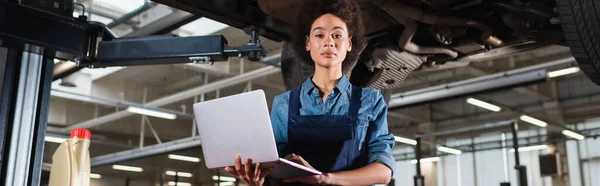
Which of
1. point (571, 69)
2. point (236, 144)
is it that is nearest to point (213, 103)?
point (236, 144)

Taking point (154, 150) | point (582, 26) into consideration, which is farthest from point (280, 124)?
point (154, 150)

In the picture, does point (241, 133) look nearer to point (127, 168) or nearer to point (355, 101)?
point (355, 101)

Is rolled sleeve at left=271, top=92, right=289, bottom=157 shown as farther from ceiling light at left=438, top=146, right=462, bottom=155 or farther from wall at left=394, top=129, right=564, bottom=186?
ceiling light at left=438, top=146, right=462, bottom=155

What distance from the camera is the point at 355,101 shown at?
41.8 inches

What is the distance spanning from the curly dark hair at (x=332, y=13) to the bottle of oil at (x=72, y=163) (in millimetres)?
507

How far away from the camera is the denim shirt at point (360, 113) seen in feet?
3.42

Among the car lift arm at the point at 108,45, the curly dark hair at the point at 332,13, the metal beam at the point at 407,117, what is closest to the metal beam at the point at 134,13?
the car lift arm at the point at 108,45

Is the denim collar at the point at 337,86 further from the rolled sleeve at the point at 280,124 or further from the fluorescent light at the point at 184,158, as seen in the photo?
the fluorescent light at the point at 184,158

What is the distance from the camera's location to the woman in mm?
997

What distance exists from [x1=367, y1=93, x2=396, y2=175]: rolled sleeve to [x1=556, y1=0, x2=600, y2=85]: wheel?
3.96ft

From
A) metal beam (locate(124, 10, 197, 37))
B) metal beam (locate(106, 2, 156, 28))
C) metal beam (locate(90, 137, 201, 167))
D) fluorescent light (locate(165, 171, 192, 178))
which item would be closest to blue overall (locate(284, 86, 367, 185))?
metal beam (locate(124, 10, 197, 37))

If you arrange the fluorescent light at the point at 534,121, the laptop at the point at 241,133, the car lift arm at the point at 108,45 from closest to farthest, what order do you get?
the laptop at the point at 241,133 → the car lift arm at the point at 108,45 → the fluorescent light at the point at 534,121

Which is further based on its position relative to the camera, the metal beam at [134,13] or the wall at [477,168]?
the wall at [477,168]

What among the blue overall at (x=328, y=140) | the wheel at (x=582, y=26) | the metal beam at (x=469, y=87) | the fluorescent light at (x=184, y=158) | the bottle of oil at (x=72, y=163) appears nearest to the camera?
the blue overall at (x=328, y=140)
